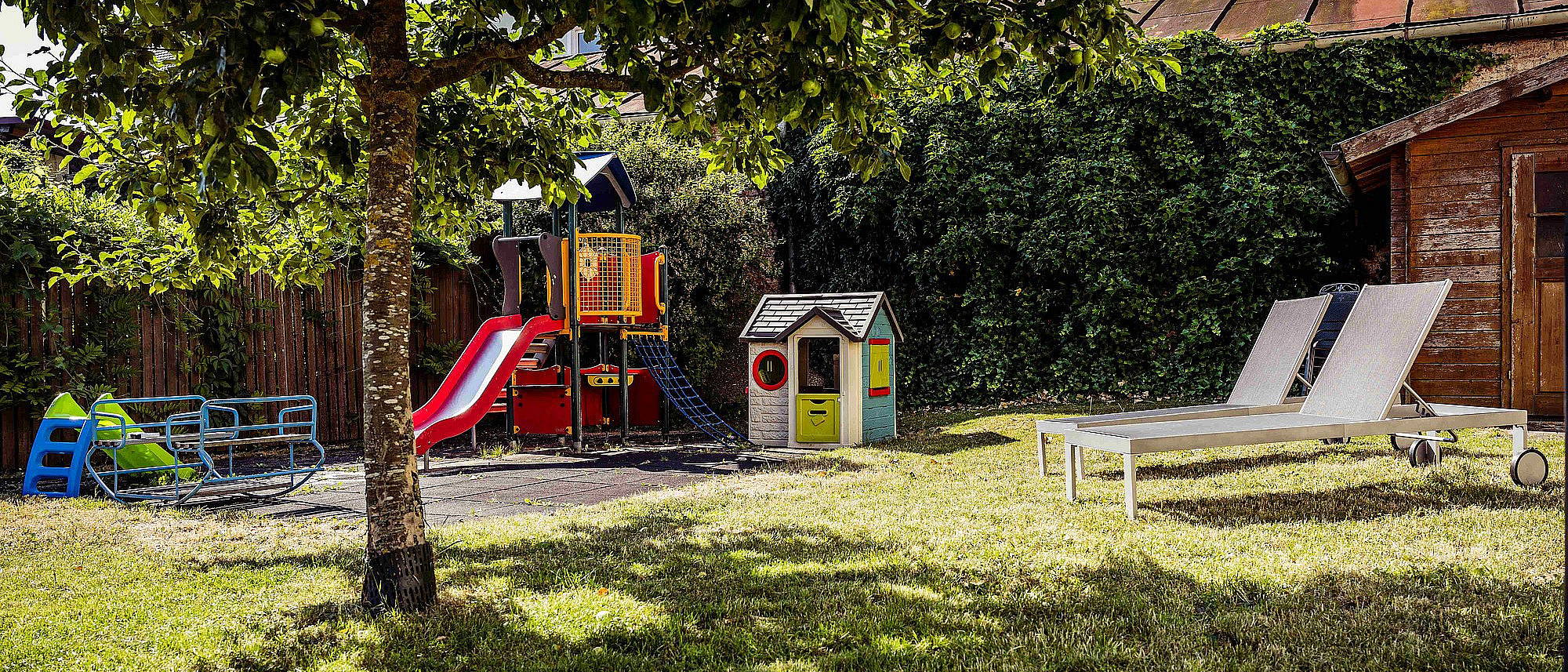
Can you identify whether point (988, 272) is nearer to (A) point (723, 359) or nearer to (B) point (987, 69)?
(A) point (723, 359)

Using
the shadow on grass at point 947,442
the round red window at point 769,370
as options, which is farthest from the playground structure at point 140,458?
the shadow on grass at point 947,442

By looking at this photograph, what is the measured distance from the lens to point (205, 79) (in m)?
2.93

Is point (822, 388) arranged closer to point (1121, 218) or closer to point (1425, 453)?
point (1121, 218)

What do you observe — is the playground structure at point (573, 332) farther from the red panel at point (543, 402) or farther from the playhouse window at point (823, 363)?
the playhouse window at point (823, 363)

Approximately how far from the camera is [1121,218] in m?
12.2

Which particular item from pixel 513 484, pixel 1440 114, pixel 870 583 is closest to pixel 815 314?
pixel 513 484

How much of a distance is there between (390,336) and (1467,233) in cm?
934

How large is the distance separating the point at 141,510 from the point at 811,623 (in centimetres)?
490

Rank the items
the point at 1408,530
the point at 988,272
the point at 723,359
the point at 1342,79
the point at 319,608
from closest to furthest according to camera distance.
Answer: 1. the point at 319,608
2. the point at 1408,530
3. the point at 1342,79
4. the point at 988,272
5. the point at 723,359

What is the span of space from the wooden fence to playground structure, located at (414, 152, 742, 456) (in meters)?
1.17

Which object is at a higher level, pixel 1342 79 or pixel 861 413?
pixel 1342 79

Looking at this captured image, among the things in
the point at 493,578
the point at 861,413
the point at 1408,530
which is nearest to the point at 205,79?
the point at 493,578

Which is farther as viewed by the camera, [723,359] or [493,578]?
[723,359]

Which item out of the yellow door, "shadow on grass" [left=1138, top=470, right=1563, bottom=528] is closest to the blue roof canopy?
the yellow door
